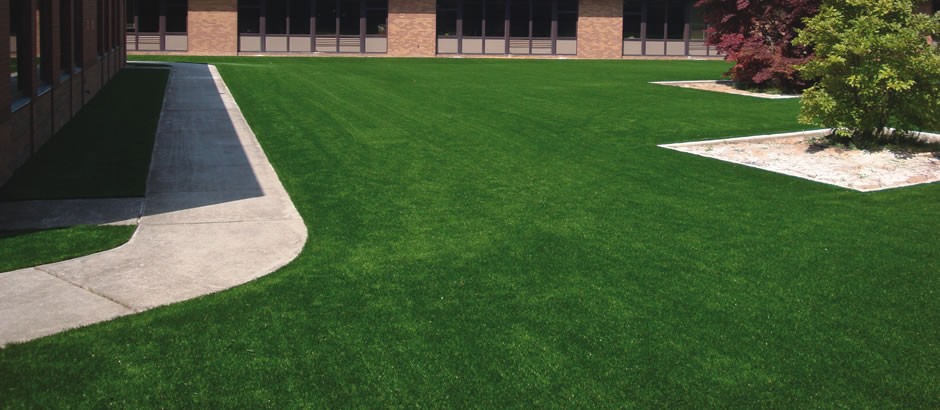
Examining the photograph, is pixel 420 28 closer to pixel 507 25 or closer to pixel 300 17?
pixel 507 25

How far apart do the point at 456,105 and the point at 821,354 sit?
48.2 ft

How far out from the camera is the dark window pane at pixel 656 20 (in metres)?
50.6

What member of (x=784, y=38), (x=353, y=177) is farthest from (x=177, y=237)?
(x=784, y=38)

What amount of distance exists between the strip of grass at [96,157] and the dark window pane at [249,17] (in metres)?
25.9

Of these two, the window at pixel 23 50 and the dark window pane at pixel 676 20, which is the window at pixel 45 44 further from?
the dark window pane at pixel 676 20

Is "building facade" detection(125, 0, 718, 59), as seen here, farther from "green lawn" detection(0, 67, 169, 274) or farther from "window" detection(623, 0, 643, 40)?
"green lawn" detection(0, 67, 169, 274)

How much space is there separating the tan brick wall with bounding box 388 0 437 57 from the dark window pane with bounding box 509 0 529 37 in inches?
182

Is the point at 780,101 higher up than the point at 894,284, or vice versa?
the point at 780,101

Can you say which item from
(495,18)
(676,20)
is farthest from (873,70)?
(676,20)

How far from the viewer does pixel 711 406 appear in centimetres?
500

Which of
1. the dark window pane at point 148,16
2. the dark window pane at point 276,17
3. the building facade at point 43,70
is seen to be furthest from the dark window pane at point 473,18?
the building facade at point 43,70

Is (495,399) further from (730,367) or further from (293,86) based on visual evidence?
(293,86)

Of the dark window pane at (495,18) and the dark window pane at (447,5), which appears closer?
the dark window pane at (447,5)

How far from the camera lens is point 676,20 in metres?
51.2
